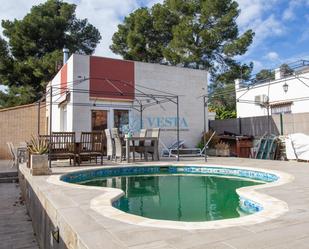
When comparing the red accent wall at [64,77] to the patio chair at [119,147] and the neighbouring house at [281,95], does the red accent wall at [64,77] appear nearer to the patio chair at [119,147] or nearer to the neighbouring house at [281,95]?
the patio chair at [119,147]

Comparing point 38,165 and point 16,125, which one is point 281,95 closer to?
point 16,125

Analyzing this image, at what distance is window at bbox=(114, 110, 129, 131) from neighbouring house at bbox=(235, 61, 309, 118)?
570 cm

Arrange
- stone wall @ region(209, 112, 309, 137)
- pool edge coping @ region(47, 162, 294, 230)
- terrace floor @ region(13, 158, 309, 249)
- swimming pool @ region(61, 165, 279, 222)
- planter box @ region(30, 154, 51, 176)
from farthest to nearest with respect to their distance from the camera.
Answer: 1. stone wall @ region(209, 112, 309, 137)
2. planter box @ region(30, 154, 51, 176)
3. swimming pool @ region(61, 165, 279, 222)
4. pool edge coping @ region(47, 162, 294, 230)
5. terrace floor @ region(13, 158, 309, 249)

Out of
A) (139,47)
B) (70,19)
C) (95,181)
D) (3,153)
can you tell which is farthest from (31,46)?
(95,181)

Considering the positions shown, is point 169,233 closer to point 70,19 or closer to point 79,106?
point 79,106

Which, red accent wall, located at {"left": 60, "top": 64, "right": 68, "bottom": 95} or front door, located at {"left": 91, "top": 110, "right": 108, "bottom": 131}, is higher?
red accent wall, located at {"left": 60, "top": 64, "right": 68, "bottom": 95}

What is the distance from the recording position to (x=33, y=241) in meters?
4.73

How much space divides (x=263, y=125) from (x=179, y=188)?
8.76m

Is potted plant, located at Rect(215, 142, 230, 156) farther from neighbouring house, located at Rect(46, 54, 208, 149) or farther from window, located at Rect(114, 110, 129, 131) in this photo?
window, located at Rect(114, 110, 129, 131)

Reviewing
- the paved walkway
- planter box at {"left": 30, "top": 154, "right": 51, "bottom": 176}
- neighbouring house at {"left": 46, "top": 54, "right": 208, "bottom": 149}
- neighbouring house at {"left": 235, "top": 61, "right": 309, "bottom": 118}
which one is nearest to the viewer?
the paved walkway

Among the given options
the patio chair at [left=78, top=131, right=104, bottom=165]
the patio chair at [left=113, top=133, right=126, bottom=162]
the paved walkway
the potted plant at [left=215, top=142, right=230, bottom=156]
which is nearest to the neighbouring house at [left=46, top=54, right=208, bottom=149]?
the potted plant at [left=215, top=142, right=230, bottom=156]

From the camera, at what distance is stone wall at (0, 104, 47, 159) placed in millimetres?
15414

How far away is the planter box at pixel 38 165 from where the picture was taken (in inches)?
271

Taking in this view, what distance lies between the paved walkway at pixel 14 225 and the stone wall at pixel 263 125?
10975mm
